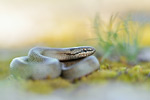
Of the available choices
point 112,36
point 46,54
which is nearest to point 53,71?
point 46,54

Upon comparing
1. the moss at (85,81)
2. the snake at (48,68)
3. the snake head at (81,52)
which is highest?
the snake head at (81,52)

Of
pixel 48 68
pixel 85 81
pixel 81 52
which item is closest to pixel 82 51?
pixel 81 52

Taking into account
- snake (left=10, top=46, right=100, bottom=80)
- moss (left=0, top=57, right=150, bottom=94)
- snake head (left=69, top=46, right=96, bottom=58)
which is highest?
snake head (left=69, top=46, right=96, bottom=58)

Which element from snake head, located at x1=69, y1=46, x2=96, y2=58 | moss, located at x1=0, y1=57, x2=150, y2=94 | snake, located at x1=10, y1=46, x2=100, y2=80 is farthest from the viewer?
snake head, located at x1=69, y1=46, x2=96, y2=58

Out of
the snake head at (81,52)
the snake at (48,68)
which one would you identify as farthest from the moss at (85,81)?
the snake head at (81,52)

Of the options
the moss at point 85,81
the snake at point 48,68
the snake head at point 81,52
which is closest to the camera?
the moss at point 85,81

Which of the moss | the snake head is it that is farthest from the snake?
the moss

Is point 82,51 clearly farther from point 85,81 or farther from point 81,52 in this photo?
point 85,81

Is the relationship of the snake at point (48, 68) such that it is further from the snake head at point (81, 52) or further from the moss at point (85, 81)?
the moss at point (85, 81)

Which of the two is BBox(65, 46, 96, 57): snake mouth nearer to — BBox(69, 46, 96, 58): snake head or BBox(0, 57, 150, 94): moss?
BBox(69, 46, 96, 58): snake head

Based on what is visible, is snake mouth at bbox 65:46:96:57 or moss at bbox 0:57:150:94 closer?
moss at bbox 0:57:150:94

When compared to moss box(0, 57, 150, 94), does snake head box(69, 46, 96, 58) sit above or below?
above

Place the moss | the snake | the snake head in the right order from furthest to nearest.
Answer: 1. the snake head
2. the snake
3. the moss

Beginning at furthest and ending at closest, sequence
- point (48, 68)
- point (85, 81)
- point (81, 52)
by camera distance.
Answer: point (81, 52) < point (48, 68) < point (85, 81)
